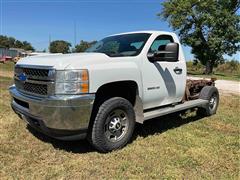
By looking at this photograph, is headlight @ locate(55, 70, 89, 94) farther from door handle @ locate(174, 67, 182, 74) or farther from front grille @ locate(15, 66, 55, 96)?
door handle @ locate(174, 67, 182, 74)

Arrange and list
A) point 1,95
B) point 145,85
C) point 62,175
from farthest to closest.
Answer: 1. point 1,95
2. point 145,85
3. point 62,175

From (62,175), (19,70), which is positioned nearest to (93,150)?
(62,175)

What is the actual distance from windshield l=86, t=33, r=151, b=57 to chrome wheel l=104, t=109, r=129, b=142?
1.06 m

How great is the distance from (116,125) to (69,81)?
114 cm

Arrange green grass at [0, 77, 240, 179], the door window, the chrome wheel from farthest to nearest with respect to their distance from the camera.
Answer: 1. the door window
2. the chrome wheel
3. green grass at [0, 77, 240, 179]

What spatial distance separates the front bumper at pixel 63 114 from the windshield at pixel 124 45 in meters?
1.32

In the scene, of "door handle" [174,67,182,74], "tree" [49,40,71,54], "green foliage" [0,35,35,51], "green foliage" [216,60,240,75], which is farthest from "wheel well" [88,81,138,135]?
"green foliage" [0,35,35,51]

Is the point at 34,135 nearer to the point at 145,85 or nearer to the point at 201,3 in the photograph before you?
the point at 145,85

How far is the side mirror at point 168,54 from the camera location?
4855mm

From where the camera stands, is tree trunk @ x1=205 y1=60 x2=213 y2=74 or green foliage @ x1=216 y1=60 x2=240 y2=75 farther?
green foliage @ x1=216 y1=60 x2=240 y2=75

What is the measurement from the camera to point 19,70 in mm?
4660

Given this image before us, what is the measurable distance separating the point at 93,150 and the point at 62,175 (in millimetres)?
977

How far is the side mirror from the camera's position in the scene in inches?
191

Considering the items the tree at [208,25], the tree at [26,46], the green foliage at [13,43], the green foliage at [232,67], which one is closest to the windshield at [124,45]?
the tree at [208,25]
